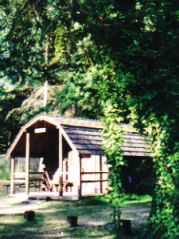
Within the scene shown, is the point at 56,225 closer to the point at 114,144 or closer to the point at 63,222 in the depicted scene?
the point at 63,222

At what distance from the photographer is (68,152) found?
23875 mm

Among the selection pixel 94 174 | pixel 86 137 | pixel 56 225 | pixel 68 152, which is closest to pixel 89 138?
pixel 86 137

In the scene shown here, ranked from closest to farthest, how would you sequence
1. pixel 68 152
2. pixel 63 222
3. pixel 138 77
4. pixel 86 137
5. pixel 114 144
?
pixel 138 77 < pixel 114 144 < pixel 63 222 < pixel 86 137 < pixel 68 152

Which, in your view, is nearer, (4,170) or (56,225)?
(56,225)

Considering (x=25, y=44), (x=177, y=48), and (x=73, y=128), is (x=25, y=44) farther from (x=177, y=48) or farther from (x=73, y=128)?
(x=73, y=128)

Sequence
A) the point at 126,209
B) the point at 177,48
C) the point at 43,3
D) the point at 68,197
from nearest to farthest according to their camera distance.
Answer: the point at 177,48 → the point at 43,3 → the point at 126,209 → the point at 68,197

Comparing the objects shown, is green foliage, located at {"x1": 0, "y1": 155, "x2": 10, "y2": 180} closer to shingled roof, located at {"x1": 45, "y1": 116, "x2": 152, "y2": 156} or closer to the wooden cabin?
the wooden cabin

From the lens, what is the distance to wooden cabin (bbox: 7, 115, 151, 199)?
747 inches

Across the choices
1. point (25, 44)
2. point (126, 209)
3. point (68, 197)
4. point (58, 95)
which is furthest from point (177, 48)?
point (58, 95)

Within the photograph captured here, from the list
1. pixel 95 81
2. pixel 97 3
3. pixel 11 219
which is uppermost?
pixel 97 3

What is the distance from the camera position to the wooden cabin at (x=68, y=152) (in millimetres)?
18969

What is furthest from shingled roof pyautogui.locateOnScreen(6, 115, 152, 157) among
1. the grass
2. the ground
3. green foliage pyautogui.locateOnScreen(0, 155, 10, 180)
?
green foliage pyautogui.locateOnScreen(0, 155, 10, 180)

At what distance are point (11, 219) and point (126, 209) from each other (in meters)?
4.71

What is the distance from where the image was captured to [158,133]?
648 cm
